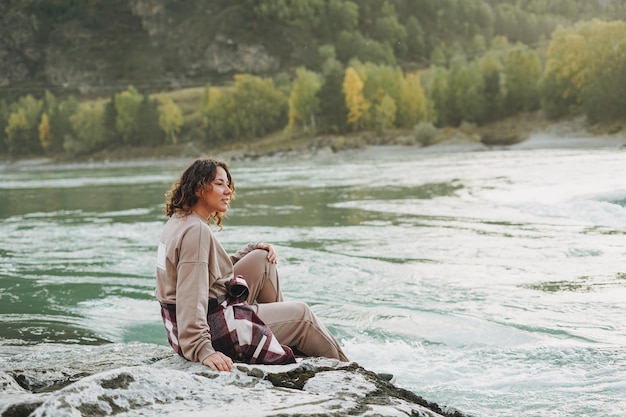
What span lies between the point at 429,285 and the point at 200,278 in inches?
310

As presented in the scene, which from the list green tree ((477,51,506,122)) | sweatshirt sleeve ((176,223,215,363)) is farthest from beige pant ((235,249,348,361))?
green tree ((477,51,506,122))

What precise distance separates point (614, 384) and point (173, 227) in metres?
4.05

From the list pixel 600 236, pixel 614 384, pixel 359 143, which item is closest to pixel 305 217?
pixel 600 236

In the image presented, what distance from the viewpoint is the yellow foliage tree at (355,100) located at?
12312 centimetres

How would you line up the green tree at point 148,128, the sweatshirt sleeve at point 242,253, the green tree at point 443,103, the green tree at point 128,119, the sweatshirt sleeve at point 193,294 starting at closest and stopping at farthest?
the sweatshirt sleeve at point 193,294 → the sweatshirt sleeve at point 242,253 → the green tree at point 443,103 → the green tree at point 148,128 → the green tree at point 128,119

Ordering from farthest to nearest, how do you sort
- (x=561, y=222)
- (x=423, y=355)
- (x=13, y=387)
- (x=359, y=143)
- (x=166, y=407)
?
(x=359, y=143) → (x=561, y=222) → (x=423, y=355) → (x=13, y=387) → (x=166, y=407)

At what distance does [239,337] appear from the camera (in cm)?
507

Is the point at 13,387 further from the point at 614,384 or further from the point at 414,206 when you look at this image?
the point at 414,206

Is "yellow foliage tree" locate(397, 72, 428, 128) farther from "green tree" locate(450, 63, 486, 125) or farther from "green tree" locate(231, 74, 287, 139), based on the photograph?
"green tree" locate(231, 74, 287, 139)

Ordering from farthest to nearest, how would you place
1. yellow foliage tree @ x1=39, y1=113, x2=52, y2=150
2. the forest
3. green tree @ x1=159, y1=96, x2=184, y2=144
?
yellow foliage tree @ x1=39, y1=113, x2=52, y2=150
green tree @ x1=159, y1=96, x2=184, y2=144
the forest

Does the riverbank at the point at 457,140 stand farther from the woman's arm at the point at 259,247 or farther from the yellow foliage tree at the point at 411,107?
the woman's arm at the point at 259,247

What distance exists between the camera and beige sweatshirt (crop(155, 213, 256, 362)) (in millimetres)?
4887

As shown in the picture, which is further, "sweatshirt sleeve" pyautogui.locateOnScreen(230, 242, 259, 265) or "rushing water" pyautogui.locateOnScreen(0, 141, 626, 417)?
"rushing water" pyautogui.locateOnScreen(0, 141, 626, 417)

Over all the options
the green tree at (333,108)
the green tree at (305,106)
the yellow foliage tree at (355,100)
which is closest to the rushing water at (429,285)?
the yellow foliage tree at (355,100)
